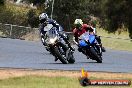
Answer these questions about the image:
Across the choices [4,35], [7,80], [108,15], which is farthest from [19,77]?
[108,15]

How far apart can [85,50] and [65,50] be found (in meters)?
1.57

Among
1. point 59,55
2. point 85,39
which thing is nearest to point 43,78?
point 59,55

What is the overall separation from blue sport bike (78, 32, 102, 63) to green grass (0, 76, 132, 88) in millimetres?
6465

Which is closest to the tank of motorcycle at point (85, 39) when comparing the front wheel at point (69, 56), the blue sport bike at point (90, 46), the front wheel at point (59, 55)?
the blue sport bike at point (90, 46)

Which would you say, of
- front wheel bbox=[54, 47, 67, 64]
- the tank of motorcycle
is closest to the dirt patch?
front wheel bbox=[54, 47, 67, 64]

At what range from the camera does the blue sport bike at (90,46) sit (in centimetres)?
2292

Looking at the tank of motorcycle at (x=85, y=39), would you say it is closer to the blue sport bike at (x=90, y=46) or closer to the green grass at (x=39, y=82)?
the blue sport bike at (x=90, y=46)

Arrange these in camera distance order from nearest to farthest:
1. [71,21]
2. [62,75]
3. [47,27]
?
[62,75], [47,27], [71,21]

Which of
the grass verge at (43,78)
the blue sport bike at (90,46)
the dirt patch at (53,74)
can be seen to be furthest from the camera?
the blue sport bike at (90,46)

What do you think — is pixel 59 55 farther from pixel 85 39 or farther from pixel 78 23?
pixel 85 39

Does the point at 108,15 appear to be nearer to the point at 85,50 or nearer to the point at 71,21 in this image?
the point at 71,21

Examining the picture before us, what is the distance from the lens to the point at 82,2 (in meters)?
59.8

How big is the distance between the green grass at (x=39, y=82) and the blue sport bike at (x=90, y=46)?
647 centimetres

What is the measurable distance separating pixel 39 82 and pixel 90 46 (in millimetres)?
7884
